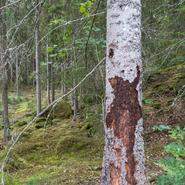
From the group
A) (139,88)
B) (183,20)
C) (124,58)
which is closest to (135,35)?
(124,58)

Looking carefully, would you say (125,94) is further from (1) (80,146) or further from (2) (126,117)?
(1) (80,146)

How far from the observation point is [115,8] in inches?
123

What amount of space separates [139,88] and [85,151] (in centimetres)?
719

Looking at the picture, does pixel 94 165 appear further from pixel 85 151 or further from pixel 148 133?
pixel 148 133

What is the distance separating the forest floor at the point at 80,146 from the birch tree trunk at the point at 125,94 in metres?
3.61

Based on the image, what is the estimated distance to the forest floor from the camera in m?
7.95

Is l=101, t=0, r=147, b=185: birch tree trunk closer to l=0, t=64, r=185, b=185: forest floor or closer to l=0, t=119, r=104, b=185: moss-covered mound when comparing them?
l=0, t=64, r=185, b=185: forest floor

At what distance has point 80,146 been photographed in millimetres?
10500

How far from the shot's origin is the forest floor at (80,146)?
26.1 feet

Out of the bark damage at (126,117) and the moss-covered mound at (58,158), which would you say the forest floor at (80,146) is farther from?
the bark damage at (126,117)

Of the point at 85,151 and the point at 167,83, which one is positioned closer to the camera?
the point at 85,151

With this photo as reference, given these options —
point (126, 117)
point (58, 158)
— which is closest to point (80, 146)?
point (58, 158)

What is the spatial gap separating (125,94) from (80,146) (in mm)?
7527

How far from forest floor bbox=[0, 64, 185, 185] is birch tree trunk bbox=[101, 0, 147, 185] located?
3.61 meters
